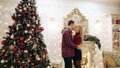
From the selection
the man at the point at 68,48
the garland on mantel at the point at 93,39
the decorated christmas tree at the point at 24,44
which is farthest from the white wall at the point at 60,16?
the man at the point at 68,48

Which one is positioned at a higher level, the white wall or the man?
the white wall

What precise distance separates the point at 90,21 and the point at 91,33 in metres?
0.46

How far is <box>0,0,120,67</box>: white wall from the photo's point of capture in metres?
6.42

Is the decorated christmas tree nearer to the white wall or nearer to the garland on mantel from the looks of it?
the white wall

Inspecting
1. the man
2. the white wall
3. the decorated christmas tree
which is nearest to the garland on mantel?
the white wall

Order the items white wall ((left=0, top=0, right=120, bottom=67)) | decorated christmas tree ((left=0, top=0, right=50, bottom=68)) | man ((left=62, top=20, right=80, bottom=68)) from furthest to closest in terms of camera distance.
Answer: white wall ((left=0, top=0, right=120, bottom=67)), man ((left=62, top=20, right=80, bottom=68)), decorated christmas tree ((left=0, top=0, right=50, bottom=68))

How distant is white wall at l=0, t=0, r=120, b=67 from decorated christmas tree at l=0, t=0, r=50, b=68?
2650 millimetres

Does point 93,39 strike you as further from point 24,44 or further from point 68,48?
point 24,44

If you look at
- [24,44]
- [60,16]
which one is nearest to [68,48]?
[24,44]

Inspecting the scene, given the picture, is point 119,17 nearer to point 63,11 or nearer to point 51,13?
point 63,11

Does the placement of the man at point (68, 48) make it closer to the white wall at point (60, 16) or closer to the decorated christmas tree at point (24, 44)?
the decorated christmas tree at point (24, 44)

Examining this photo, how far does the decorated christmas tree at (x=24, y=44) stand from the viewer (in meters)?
3.63

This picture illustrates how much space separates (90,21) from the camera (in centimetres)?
706

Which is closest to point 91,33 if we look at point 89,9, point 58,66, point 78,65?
point 89,9
